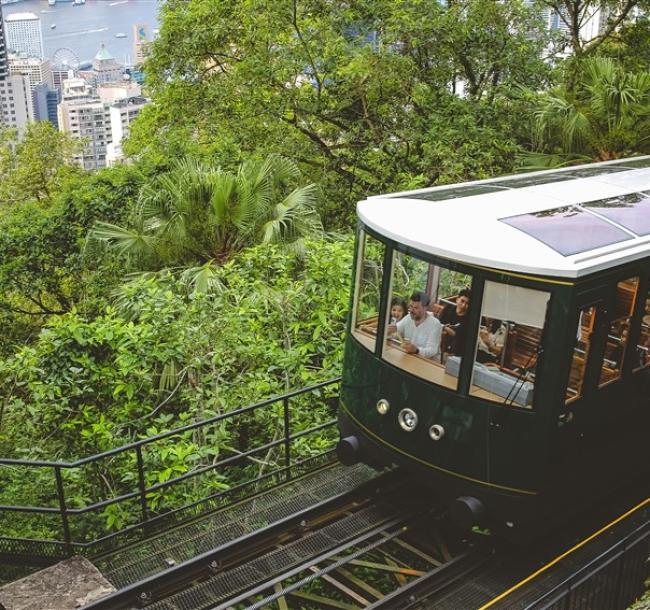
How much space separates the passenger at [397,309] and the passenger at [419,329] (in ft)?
0.12

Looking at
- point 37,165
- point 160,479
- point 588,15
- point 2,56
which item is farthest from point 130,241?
point 2,56

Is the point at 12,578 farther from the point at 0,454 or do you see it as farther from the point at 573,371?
the point at 573,371

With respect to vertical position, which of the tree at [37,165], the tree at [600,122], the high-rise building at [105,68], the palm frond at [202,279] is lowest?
the high-rise building at [105,68]

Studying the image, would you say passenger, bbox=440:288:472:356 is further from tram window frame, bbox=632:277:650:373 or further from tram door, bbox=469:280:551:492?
tram window frame, bbox=632:277:650:373

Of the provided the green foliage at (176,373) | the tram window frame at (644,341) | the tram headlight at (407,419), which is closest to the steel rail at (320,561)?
the tram headlight at (407,419)

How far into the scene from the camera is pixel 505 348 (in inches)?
266

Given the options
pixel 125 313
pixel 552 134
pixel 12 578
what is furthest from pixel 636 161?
pixel 12 578

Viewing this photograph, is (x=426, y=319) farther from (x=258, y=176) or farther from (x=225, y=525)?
(x=258, y=176)

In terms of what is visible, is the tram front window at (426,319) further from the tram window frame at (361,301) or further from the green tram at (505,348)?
the tram window frame at (361,301)

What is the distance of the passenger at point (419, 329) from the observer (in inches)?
287

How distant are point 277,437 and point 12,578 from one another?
3068mm

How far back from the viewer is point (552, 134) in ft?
46.2

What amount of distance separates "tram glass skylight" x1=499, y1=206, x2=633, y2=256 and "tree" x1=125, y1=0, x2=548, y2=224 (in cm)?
844

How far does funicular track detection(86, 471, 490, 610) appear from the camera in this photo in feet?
22.5
